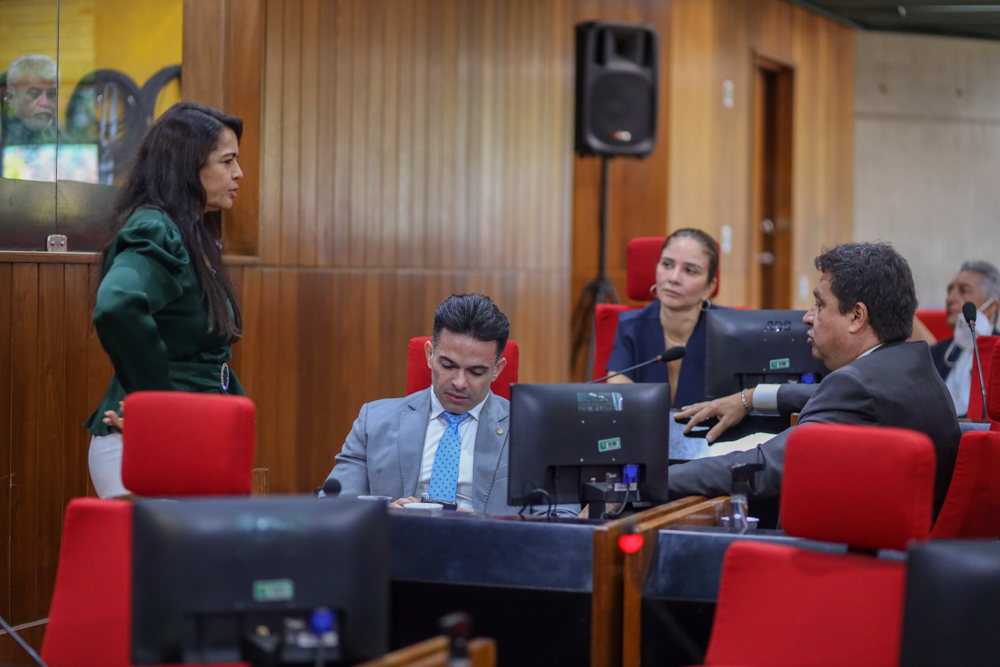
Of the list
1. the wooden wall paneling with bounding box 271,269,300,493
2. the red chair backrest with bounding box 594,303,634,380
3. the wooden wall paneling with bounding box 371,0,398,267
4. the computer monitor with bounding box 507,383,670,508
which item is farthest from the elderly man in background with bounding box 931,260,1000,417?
the wooden wall paneling with bounding box 271,269,300,493

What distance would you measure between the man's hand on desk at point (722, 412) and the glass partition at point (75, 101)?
62.8 inches

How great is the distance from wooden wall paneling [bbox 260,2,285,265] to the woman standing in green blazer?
61.1 inches

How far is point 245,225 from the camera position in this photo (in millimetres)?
4000

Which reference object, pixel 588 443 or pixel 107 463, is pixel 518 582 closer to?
pixel 588 443

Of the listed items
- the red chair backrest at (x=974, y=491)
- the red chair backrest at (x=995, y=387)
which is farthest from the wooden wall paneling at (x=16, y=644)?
the red chair backrest at (x=995, y=387)

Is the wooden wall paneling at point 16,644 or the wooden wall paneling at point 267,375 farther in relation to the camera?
the wooden wall paneling at point 267,375

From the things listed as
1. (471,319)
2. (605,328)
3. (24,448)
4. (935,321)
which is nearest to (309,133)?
(605,328)

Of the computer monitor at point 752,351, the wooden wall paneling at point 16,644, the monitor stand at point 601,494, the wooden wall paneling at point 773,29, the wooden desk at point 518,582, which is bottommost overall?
the wooden wall paneling at point 16,644

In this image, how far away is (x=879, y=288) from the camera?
2.19 meters

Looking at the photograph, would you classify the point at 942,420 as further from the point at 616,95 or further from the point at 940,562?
the point at 616,95

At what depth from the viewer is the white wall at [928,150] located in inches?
324

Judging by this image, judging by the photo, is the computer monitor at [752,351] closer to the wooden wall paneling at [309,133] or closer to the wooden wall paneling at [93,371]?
the wooden wall paneling at [93,371]

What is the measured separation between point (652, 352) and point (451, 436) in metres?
1.23

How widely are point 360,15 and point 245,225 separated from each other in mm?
1073
